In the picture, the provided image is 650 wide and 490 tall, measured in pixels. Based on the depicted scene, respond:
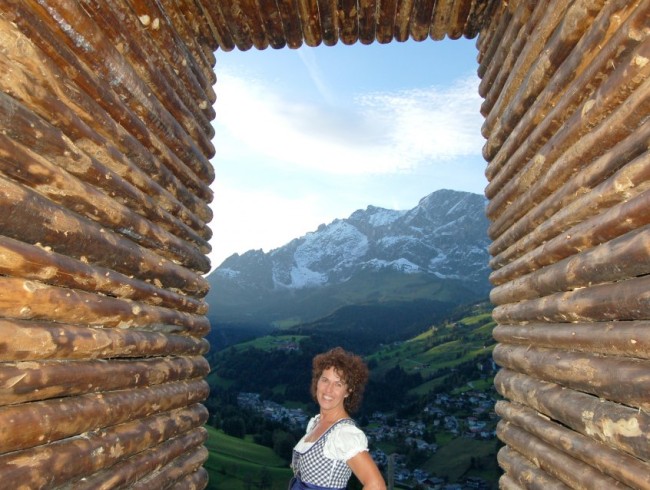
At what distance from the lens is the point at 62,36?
319 cm

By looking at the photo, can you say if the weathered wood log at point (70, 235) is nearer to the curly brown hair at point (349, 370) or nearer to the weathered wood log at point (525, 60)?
the curly brown hair at point (349, 370)

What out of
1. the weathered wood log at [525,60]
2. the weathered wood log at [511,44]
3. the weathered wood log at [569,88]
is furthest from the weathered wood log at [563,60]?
the weathered wood log at [511,44]

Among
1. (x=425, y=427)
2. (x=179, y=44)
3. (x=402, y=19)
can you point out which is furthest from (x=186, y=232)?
(x=425, y=427)

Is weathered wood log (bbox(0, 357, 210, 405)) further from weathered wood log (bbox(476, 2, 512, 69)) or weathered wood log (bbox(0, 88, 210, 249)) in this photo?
weathered wood log (bbox(476, 2, 512, 69))

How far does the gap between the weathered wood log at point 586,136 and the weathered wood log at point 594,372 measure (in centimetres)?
130

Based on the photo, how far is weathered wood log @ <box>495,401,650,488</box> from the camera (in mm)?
2529

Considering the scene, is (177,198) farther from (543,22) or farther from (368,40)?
(543,22)

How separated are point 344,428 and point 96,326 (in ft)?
7.44

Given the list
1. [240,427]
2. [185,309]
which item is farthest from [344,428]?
[240,427]

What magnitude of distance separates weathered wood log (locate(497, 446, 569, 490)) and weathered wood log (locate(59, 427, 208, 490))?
9.89ft

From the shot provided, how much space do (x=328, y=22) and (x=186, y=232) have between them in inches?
113

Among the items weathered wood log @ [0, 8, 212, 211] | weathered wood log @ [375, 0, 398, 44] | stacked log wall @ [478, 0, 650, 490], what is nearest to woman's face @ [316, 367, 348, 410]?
stacked log wall @ [478, 0, 650, 490]

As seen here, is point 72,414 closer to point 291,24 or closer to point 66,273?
point 66,273

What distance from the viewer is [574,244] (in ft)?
10.8
